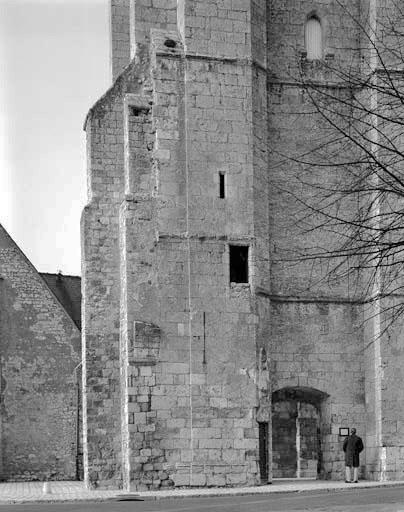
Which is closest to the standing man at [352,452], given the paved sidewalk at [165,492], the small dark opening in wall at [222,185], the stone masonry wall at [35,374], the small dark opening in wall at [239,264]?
the paved sidewalk at [165,492]

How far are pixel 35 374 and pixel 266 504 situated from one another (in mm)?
16430

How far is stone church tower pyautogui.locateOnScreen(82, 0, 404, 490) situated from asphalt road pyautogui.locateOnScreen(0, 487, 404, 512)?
3353 millimetres

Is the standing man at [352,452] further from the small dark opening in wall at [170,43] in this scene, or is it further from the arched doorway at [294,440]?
the small dark opening in wall at [170,43]

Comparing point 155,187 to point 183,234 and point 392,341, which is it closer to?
point 183,234

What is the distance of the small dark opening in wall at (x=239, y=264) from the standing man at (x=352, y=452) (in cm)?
412

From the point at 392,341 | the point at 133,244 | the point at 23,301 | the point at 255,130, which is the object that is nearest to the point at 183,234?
the point at 133,244

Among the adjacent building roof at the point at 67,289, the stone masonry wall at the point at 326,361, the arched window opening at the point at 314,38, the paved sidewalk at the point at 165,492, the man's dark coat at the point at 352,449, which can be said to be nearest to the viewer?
the paved sidewalk at the point at 165,492

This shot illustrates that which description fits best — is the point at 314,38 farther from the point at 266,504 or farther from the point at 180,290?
the point at 266,504

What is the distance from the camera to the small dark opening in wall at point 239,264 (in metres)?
27.5

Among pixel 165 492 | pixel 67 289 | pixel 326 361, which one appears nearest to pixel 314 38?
pixel 326 361

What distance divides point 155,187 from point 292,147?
12.4 ft

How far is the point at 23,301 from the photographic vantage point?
35.9m

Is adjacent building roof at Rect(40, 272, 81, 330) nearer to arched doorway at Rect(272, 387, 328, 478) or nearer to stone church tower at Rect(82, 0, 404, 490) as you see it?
arched doorway at Rect(272, 387, 328, 478)

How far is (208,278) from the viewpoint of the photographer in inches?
1064
